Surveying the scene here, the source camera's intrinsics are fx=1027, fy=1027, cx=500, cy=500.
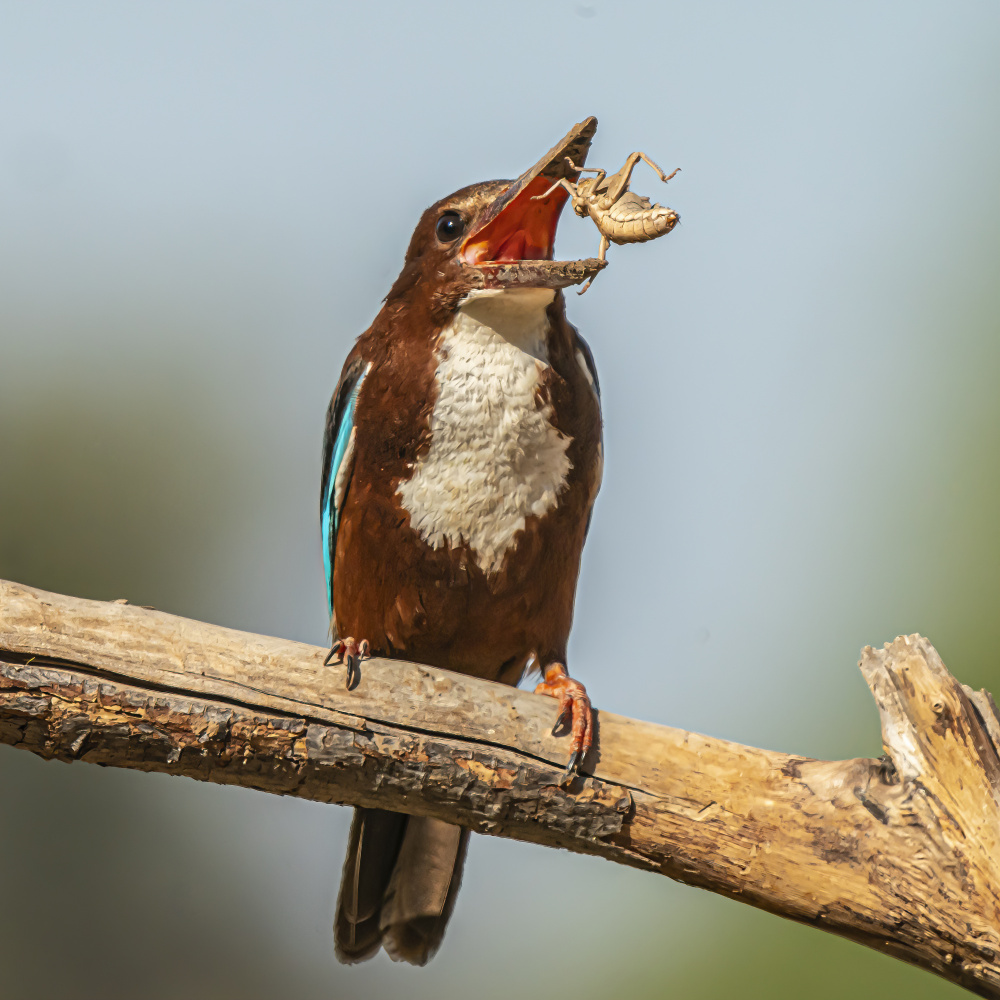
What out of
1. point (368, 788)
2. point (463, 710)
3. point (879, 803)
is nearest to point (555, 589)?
point (463, 710)

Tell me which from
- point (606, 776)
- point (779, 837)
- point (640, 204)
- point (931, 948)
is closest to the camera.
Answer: point (931, 948)

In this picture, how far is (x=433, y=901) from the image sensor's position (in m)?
3.60

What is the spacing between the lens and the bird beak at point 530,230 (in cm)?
316

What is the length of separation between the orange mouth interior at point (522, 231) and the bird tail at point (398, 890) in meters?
1.96

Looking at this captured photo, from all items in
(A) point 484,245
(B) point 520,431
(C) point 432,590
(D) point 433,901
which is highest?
(A) point 484,245

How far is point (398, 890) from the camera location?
362 centimetres

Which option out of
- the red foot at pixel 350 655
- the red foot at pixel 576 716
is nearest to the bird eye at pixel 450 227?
the red foot at pixel 350 655

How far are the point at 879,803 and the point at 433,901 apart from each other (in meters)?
1.69

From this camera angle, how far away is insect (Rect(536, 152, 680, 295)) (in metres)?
3.13

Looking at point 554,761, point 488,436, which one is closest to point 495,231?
point 488,436

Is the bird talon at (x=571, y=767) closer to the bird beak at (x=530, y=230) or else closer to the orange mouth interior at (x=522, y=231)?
the bird beak at (x=530, y=230)

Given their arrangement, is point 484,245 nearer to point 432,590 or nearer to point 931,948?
point 432,590

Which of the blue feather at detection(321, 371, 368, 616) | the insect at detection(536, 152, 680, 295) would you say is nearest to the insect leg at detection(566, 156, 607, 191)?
the insect at detection(536, 152, 680, 295)

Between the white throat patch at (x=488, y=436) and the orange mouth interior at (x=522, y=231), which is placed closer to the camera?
the white throat patch at (x=488, y=436)
